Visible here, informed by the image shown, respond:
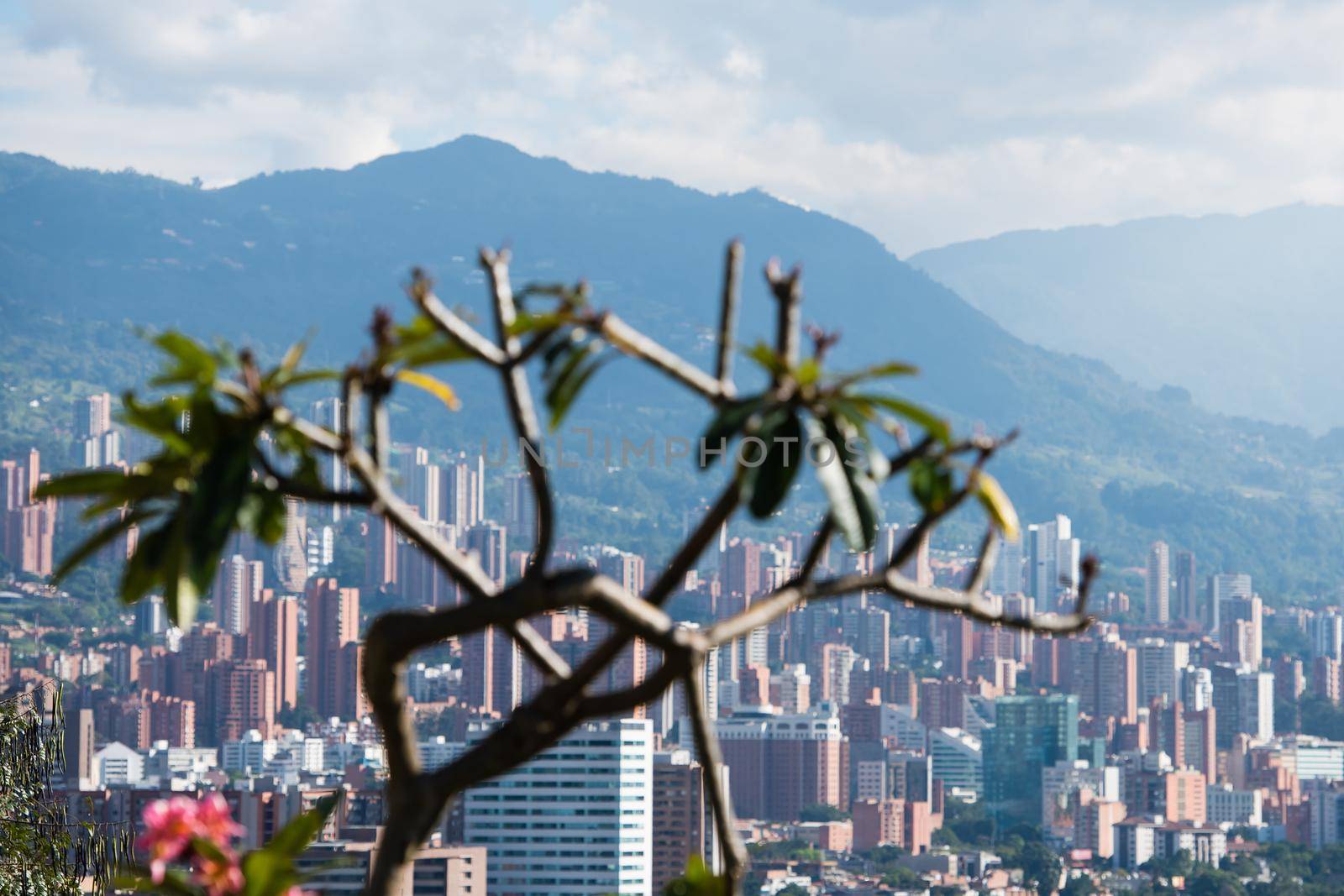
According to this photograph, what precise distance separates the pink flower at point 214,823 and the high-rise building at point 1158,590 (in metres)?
54.5

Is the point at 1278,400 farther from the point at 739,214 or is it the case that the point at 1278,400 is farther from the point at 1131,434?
the point at 739,214

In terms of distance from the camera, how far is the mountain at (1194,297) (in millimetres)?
89188

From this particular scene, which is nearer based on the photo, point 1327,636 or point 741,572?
point 741,572

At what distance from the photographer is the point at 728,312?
0.92 metres

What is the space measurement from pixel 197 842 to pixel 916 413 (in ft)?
1.18

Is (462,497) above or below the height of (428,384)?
above

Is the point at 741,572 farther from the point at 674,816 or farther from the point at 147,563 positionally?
the point at 147,563

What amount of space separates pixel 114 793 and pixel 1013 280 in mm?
82005

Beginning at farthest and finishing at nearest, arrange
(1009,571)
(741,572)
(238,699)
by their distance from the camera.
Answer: (1009,571)
(741,572)
(238,699)

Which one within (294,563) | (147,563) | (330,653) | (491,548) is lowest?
(330,653)

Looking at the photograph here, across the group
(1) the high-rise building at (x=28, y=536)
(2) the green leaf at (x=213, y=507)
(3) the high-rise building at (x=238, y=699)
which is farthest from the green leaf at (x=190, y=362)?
(1) the high-rise building at (x=28, y=536)

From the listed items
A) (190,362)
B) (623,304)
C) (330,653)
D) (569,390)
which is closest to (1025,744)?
(330,653)

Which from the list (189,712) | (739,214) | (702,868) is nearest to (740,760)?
(189,712)

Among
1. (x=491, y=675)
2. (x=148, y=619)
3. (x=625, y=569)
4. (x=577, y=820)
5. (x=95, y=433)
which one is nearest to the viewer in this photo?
(x=577, y=820)
